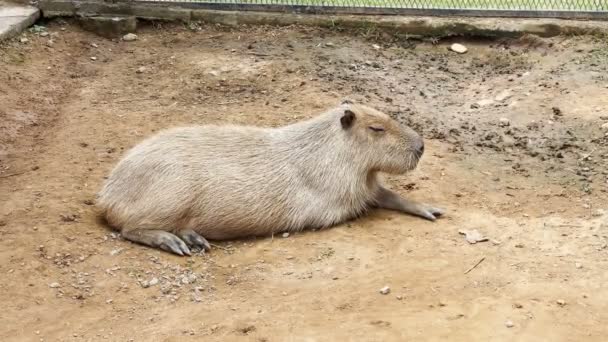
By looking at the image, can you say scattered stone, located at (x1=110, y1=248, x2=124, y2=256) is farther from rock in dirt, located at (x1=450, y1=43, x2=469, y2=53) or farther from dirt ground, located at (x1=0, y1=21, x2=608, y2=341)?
rock in dirt, located at (x1=450, y1=43, x2=469, y2=53)

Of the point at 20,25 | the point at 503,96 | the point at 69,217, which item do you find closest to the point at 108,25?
the point at 20,25

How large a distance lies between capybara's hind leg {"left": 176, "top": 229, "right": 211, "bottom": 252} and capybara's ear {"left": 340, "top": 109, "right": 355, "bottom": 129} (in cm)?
100

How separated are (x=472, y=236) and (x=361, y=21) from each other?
12.1ft

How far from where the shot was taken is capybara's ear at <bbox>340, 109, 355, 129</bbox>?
4363 millimetres

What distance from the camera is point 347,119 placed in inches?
173

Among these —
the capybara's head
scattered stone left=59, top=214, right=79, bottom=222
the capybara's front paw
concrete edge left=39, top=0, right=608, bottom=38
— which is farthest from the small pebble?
the capybara's front paw

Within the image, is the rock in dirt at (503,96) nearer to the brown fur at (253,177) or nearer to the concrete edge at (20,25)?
the brown fur at (253,177)

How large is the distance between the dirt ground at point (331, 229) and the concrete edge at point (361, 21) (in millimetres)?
136

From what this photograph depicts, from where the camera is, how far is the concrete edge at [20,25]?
673 centimetres

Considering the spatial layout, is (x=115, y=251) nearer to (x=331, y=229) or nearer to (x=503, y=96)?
(x=331, y=229)

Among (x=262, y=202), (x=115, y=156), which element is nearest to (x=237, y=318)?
(x=262, y=202)

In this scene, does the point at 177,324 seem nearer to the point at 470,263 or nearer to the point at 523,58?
the point at 470,263

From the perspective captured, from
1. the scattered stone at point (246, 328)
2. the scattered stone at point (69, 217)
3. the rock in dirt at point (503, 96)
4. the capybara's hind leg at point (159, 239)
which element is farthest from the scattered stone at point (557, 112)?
the scattered stone at point (69, 217)

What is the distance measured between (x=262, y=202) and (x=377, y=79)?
8.00 feet
